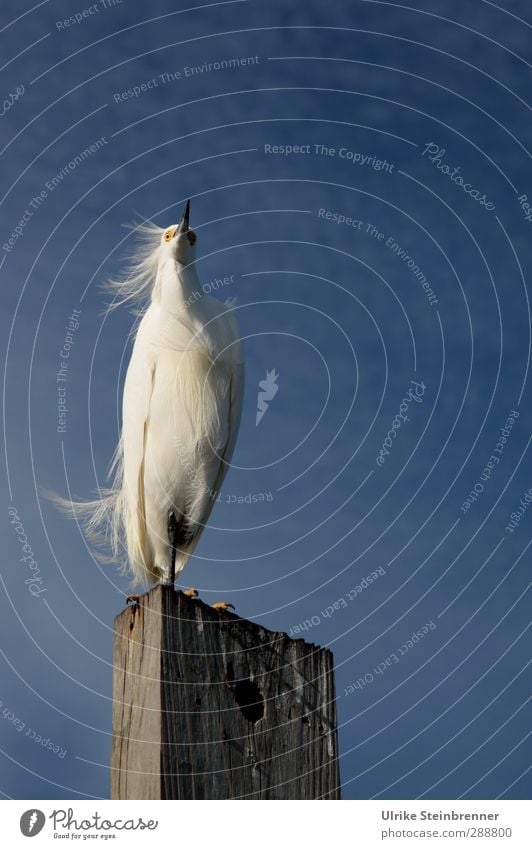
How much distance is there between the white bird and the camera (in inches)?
333

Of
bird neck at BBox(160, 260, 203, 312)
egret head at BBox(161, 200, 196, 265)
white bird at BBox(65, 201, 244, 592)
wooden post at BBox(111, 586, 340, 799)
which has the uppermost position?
egret head at BBox(161, 200, 196, 265)

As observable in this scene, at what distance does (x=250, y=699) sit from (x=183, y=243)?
5.70 meters

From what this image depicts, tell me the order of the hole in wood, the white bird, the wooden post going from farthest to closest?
the white bird < the hole in wood < the wooden post

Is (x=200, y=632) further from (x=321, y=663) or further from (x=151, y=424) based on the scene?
(x=151, y=424)

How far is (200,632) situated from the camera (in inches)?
172

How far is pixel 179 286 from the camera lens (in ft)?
29.0

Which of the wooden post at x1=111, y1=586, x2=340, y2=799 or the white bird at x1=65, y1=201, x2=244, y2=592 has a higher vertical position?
the white bird at x1=65, y1=201, x2=244, y2=592

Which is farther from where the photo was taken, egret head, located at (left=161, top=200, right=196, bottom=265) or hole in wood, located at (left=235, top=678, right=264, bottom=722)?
egret head, located at (left=161, top=200, right=196, bottom=265)

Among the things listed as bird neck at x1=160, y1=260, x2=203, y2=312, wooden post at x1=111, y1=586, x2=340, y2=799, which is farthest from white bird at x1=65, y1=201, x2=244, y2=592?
wooden post at x1=111, y1=586, x2=340, y2=799

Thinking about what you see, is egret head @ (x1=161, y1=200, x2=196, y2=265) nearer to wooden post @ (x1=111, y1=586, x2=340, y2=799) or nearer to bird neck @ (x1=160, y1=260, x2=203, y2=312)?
bird neck @ (x1=160, y1=260, x2=203, y2=312)

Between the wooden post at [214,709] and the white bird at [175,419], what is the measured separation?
3632mm

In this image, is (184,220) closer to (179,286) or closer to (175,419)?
(179,286)

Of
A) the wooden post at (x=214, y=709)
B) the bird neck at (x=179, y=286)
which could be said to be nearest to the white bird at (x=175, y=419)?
the bird neck at (x=179, y=286)
